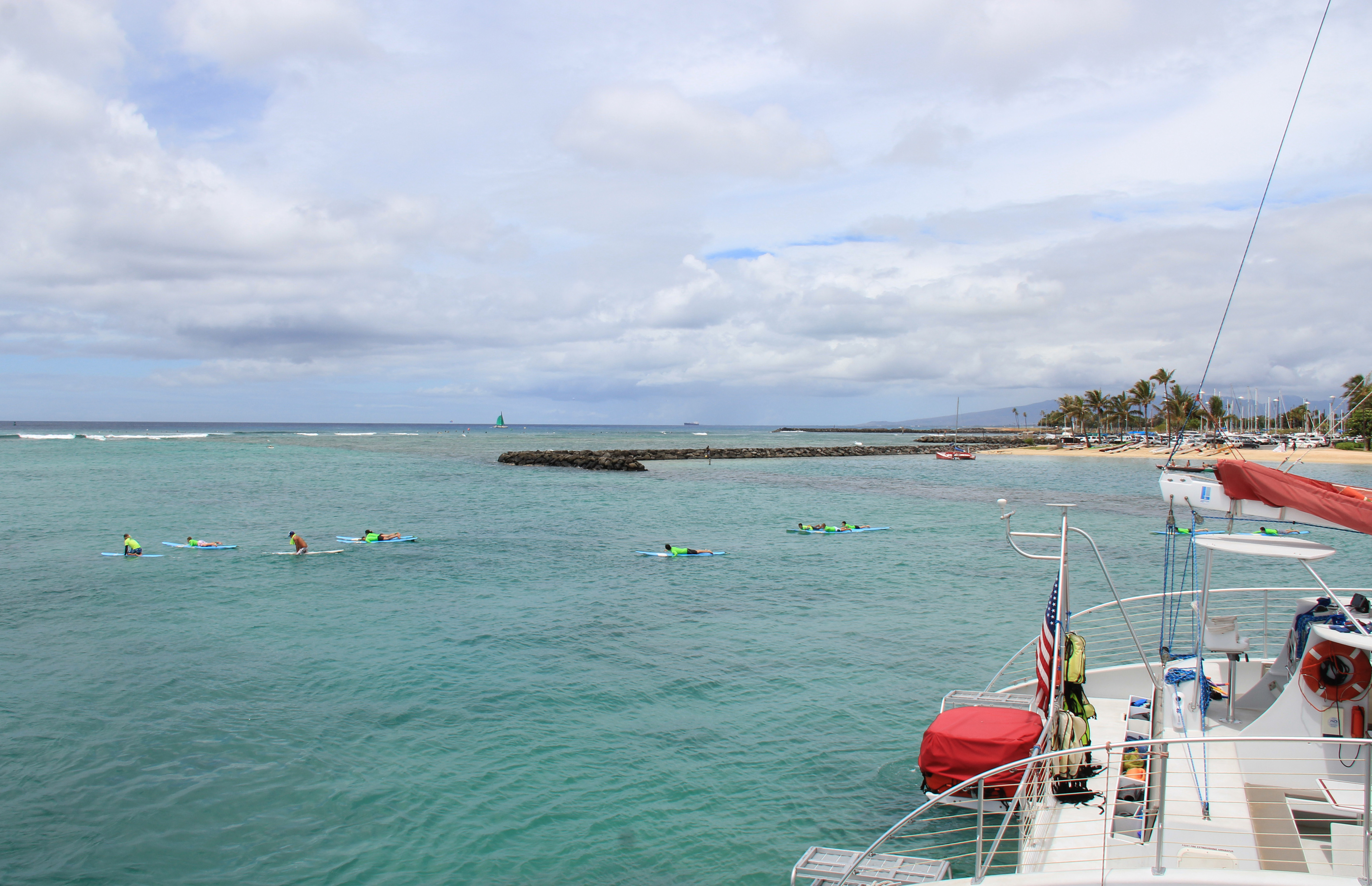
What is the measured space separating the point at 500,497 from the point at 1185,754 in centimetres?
4602

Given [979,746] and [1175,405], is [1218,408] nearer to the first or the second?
[1175,405]

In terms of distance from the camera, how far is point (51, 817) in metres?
10.5

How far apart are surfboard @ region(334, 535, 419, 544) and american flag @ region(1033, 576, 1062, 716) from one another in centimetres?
2801

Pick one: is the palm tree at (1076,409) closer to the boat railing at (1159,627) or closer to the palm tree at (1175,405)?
the palm tree at (1175,405)

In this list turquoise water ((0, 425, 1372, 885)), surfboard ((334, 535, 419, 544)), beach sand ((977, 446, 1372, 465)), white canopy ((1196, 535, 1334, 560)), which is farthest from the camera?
beach sand ((977, 446, 1372, 465))

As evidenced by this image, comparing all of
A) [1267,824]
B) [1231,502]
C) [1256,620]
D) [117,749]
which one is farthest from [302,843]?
[1256,620]

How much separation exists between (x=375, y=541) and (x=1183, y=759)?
30.2 m

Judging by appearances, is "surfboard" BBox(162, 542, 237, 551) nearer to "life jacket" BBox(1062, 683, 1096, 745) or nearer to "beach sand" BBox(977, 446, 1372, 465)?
"life jacket" BBox(1062, 683, 1096, 745)

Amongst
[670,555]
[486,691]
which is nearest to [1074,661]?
[486,691]

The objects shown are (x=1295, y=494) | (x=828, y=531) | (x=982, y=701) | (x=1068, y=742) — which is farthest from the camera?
(x=828, y=531)

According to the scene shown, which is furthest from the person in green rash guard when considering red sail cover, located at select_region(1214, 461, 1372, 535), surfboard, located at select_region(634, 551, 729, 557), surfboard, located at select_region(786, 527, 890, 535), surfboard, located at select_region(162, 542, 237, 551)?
red sail cover, located at select_region(1214, 461, 1372, 535)

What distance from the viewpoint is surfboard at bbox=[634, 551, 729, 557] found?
30422mm

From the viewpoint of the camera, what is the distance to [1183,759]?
8750mm

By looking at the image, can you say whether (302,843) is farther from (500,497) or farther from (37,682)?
(500,497)
